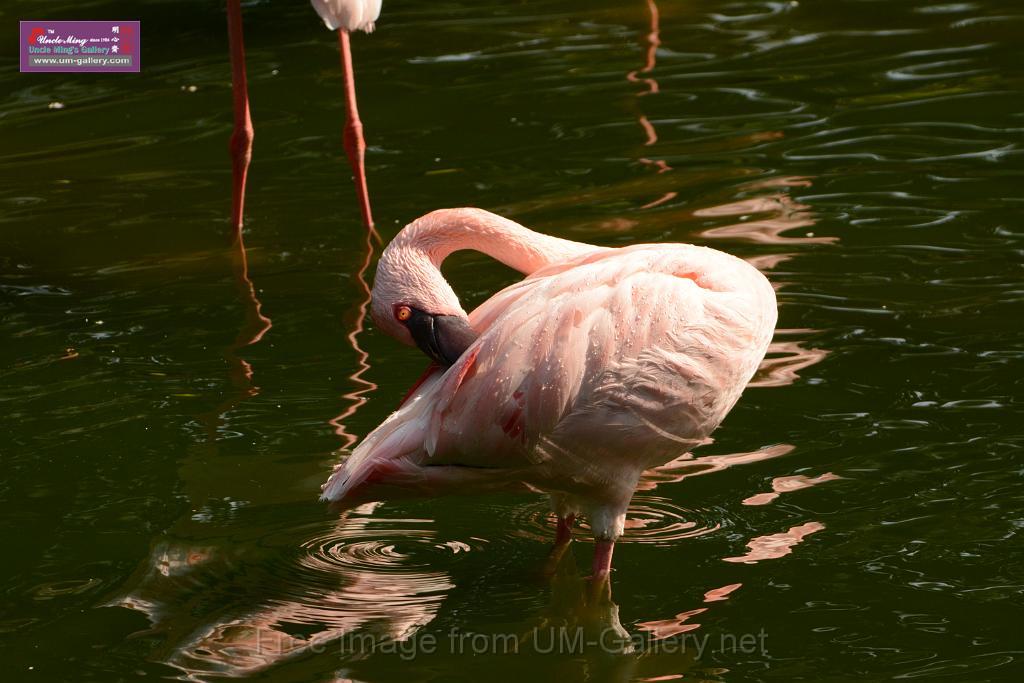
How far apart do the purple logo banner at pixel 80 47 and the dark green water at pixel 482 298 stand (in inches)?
12.0

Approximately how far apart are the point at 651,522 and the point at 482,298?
195 centimetres

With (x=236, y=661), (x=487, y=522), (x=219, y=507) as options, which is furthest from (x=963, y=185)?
(x=236, y=661)

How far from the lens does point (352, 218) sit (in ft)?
22.8

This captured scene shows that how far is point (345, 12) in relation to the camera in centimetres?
599

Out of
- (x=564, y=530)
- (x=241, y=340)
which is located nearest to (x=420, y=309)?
(x=564, y=530)

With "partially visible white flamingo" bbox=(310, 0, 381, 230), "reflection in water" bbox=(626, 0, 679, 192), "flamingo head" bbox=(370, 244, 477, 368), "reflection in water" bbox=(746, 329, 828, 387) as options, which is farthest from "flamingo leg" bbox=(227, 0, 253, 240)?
"flamingo head" bbox=(370, 244, 477, 368)

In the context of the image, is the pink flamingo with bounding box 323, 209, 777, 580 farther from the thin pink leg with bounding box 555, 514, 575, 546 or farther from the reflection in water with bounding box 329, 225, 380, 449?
the reflection in water with bounding box 329, 225, 380, 449

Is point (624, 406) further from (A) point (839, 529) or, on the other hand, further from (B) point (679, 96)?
(B) point (679, 96)

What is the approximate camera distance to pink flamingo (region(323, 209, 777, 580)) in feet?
11.1

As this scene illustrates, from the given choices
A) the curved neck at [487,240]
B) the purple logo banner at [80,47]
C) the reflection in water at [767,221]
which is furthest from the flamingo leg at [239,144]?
the purple logo banner at [80,47]

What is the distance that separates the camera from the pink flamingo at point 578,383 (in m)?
3.38

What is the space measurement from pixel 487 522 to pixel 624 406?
816 millimetres

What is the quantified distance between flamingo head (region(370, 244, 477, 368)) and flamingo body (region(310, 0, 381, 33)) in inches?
95.0

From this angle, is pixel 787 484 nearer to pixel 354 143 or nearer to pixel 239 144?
pixel 354 143
